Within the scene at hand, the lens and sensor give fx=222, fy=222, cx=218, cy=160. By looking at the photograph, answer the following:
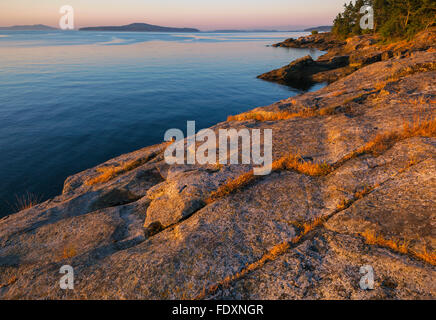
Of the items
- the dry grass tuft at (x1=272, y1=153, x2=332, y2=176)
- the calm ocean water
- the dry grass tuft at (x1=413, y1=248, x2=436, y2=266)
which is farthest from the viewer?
the calm ocean water

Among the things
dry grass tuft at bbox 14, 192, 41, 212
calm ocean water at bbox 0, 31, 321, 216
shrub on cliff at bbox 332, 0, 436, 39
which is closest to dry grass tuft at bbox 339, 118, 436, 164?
dry grass tuft at bbox 14, 192, 41, 212

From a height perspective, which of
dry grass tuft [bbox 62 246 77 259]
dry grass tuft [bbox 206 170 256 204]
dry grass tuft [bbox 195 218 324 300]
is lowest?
dry grass tuft [bbox 62 246 77 259]

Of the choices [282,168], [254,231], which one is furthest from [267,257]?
[282,168]

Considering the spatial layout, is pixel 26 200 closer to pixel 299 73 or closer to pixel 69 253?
pixel 69 253

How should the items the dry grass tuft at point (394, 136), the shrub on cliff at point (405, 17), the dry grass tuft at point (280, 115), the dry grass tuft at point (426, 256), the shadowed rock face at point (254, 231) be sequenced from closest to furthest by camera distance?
the dry grass tuft at point (426, 256) < the shadowed rock face at point (254, 231) < the dry grass tuft at point (394, 136) < the dry grass tuft at point (280, 115) < the shrub on cliff at point (405, 17)

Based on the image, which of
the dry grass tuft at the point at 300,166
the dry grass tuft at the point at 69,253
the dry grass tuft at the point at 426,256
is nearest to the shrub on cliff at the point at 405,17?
the dry grass tuft at the point at 300,166

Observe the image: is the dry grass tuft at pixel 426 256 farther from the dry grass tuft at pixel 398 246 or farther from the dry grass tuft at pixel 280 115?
the dry grass tuft at pixel 280 115

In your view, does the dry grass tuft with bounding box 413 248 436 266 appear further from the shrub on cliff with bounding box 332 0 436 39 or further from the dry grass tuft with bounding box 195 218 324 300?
the shrub on cliff with bounding box 332 0 436 39

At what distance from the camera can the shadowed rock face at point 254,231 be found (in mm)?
4664

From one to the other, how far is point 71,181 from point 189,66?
198 ft

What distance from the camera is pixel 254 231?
239 inches

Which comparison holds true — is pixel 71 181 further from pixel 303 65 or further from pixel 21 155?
pixel 303 65

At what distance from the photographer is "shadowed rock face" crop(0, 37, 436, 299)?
15.3 ft
